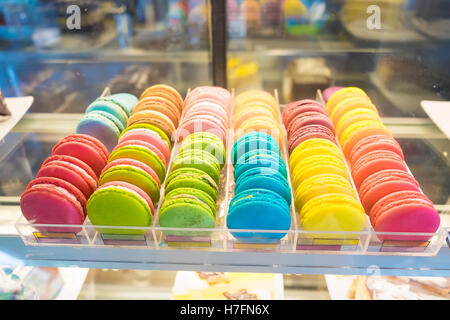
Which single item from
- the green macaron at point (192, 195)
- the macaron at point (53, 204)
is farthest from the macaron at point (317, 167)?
the macaron at point (53, 204)

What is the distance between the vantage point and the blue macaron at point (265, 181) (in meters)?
1.37

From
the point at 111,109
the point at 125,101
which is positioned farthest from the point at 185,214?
the point at 125,101

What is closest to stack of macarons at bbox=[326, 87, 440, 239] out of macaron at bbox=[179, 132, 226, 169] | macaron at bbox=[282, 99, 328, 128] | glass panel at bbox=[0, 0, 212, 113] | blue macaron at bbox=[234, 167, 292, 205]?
macaron at bbox=[282, 99, 328, 128]

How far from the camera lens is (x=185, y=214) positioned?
1291 mm

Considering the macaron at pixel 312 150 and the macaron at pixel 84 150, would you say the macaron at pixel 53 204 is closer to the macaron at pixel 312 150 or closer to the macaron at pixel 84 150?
the macaron at pixel 84 150

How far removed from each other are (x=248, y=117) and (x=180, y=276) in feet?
3.21

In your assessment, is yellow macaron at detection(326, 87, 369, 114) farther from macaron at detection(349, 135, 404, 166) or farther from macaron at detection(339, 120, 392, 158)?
macaron at detection(349, 135, 404, 166)

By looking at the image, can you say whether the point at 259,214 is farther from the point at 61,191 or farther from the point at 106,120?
the point at 106,120

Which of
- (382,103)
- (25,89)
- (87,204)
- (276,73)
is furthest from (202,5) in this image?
(87,204)

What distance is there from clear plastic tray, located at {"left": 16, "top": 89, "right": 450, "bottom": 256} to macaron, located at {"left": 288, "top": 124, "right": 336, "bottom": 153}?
0.35 m

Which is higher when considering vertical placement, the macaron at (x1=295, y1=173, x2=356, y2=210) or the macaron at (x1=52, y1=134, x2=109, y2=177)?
the macaron at (x1=52, y1=134, x2=109, y2=177)

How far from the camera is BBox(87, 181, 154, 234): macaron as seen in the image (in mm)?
1301

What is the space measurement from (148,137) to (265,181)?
52 centimetres

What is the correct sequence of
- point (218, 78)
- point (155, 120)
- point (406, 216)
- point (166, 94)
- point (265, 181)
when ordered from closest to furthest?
point (406, 216) → point (265, 181) → point (155, 120) → point (166, 94) → point (218, 78)
